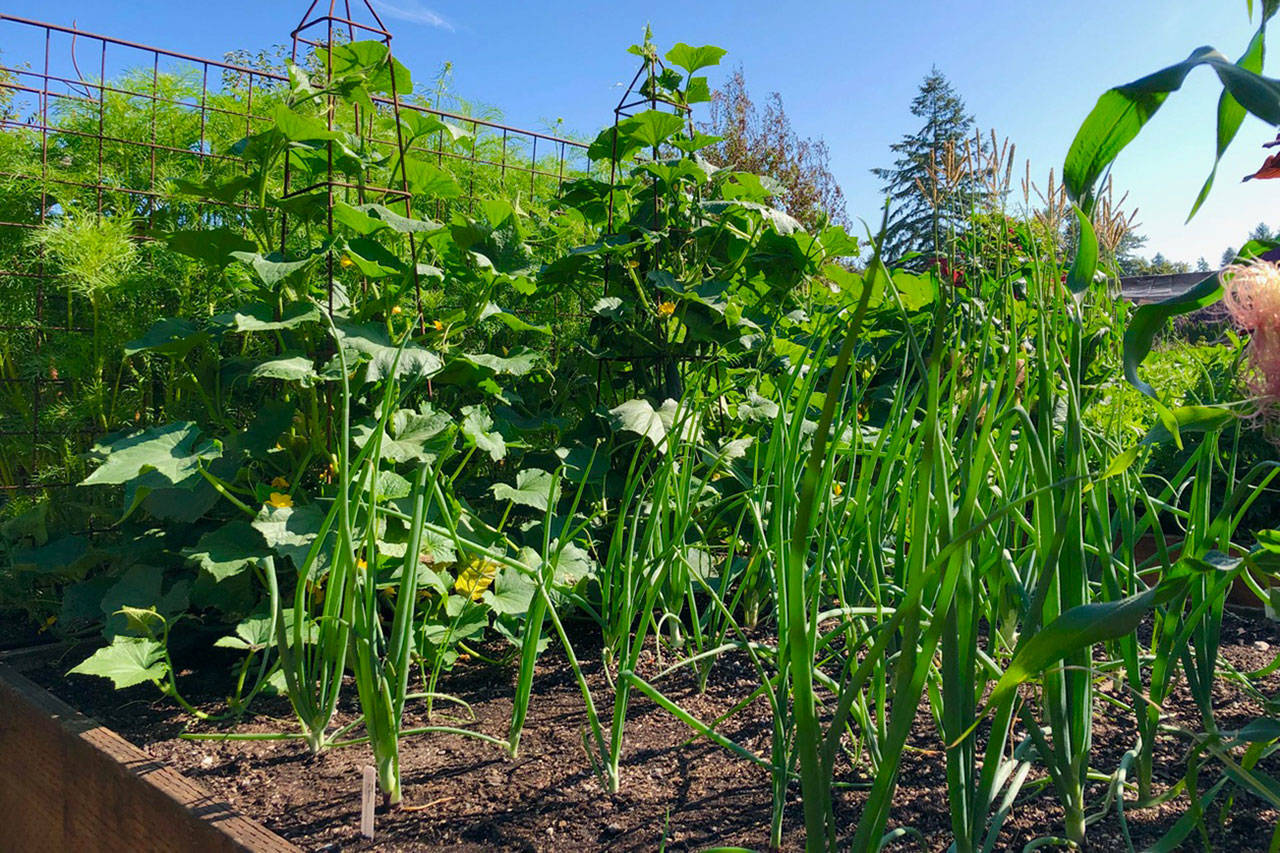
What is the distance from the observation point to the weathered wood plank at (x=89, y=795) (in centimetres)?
120

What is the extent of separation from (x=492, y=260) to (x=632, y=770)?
1.18m

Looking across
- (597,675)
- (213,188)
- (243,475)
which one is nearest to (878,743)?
(597,675)

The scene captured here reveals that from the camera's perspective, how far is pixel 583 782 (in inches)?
48.6

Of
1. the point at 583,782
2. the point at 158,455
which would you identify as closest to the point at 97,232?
the point at 158,455

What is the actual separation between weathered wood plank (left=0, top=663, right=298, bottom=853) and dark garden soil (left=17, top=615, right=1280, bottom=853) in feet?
0.15

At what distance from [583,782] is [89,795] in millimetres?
923

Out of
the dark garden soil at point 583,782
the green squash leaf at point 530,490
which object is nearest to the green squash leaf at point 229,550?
the dark garden soil at point 583,782

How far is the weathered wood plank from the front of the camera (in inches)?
47.2

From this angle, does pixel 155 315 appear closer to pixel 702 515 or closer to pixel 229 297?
pixel 229 297

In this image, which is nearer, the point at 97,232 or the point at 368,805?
the point at 368,805

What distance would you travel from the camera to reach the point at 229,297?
218 centimetres

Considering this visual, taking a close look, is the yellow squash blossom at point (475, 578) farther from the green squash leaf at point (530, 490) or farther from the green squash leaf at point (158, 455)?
the green squash leaf at point (158, 455)

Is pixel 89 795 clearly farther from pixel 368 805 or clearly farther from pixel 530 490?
pixel 530 490

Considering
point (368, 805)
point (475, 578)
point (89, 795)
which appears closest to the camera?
point (368, 805)
